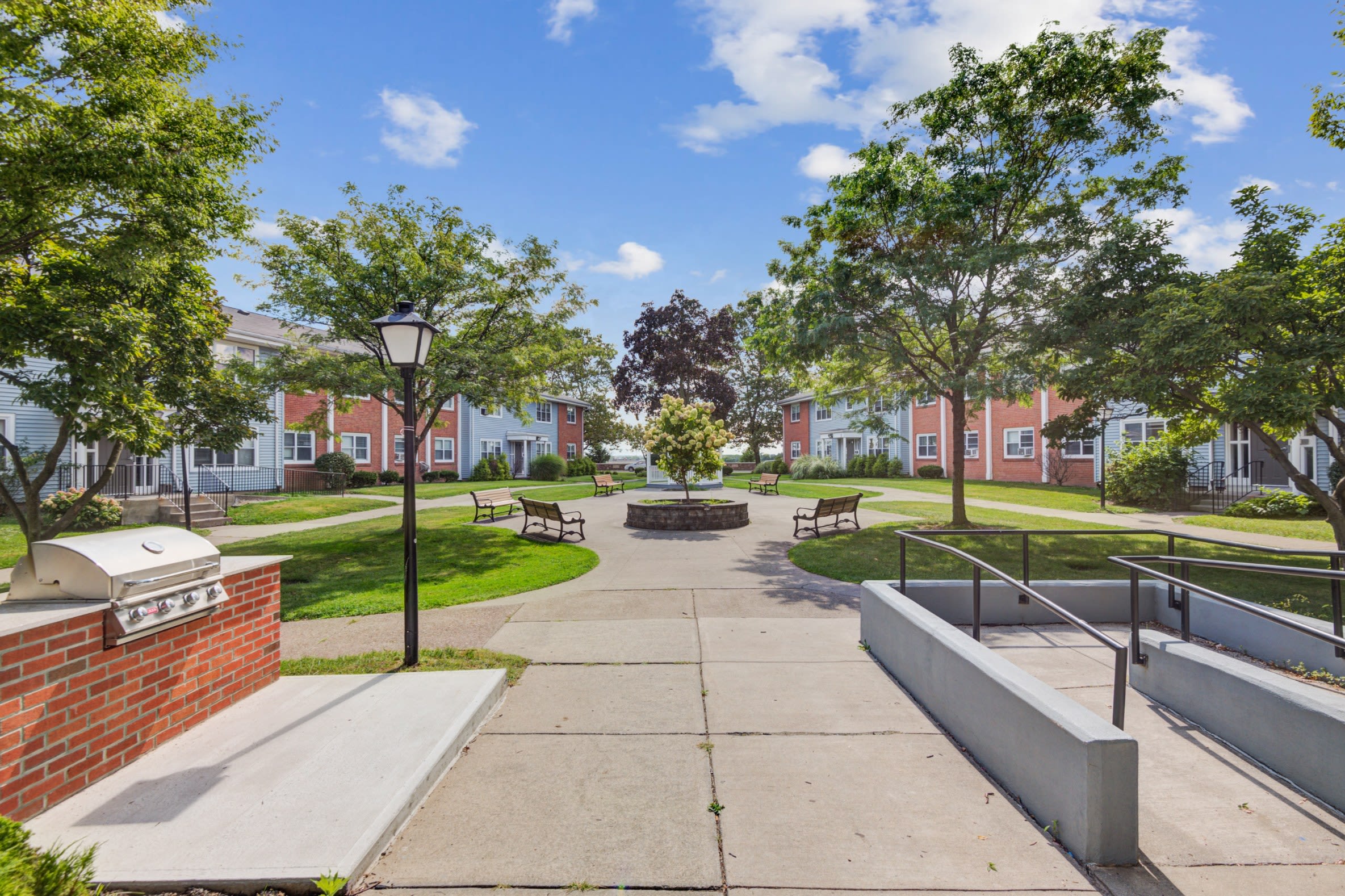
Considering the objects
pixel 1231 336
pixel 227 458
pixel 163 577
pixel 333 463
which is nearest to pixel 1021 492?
pixel 1231 336

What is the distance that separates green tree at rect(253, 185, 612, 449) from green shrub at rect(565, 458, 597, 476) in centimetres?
2736

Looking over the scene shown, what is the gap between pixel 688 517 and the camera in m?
14.8

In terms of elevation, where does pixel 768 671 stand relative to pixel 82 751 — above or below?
below

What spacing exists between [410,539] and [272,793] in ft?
8.15

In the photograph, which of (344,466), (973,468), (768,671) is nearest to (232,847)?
(768,671)

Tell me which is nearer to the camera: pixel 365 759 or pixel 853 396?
pixel 365 759

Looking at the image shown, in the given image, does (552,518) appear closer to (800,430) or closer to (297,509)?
(297,509)

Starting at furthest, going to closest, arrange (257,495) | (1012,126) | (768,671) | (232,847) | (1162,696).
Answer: (257,495)
(1012,126)
(768,671)
(1162,696)
(232,847)

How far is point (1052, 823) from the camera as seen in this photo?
9.63 feet

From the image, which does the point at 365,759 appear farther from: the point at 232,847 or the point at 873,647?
the point at 873,647

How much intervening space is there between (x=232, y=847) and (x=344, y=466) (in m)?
29.1

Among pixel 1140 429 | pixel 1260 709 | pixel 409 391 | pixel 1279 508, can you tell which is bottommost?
pixel 1279 508

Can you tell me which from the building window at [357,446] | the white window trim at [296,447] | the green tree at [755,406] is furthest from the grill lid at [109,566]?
the green tree at [755,406]

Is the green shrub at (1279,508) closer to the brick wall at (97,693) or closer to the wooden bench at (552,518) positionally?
the wooden bench at (552,518)
